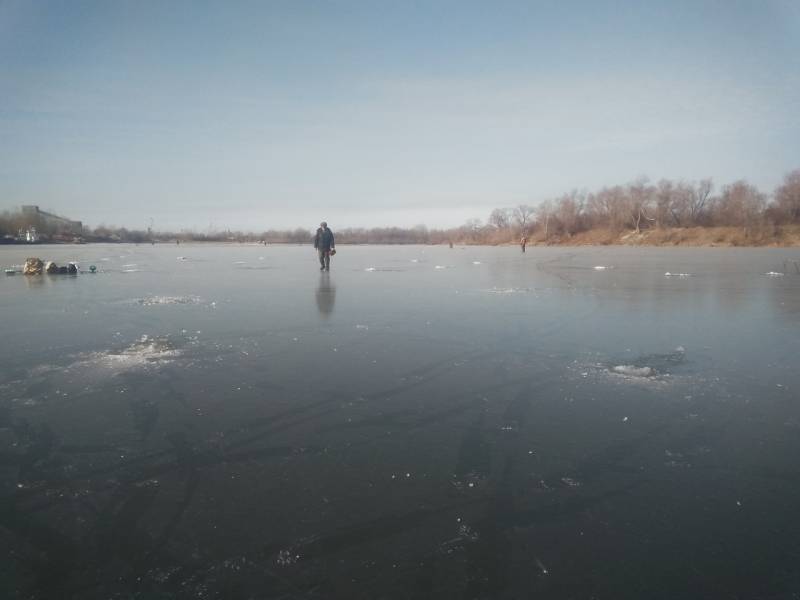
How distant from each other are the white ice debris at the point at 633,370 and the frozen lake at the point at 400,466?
67 millimetres

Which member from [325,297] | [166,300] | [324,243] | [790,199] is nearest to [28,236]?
[324,243]

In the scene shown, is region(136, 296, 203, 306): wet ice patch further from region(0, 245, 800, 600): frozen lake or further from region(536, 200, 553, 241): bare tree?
region(536, 200, 553, 241): bare tree

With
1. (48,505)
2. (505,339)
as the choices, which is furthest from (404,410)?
(505,339)

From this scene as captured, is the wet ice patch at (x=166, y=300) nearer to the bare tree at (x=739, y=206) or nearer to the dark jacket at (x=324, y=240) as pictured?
the dark jacket at (x=324, y=240)

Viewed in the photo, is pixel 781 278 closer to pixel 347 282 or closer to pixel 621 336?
pixel 621 336

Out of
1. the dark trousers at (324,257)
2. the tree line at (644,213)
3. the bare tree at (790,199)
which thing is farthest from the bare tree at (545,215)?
the dark trousers at (324,257)

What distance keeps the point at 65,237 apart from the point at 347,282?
91.5m

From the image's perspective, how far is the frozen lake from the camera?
6.54ft

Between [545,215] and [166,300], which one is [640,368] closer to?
[166,300]

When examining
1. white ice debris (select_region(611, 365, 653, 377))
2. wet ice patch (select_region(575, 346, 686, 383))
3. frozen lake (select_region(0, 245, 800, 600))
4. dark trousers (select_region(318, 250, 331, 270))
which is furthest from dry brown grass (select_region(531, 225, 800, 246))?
white ice debris (select_region(611, 365, 653, 377))

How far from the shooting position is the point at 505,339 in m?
6.29

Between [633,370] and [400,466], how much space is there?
10.1ft

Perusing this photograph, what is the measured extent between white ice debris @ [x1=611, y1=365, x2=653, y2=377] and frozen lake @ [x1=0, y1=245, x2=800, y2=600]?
0.07 m

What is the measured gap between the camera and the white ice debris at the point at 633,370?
183 inches
